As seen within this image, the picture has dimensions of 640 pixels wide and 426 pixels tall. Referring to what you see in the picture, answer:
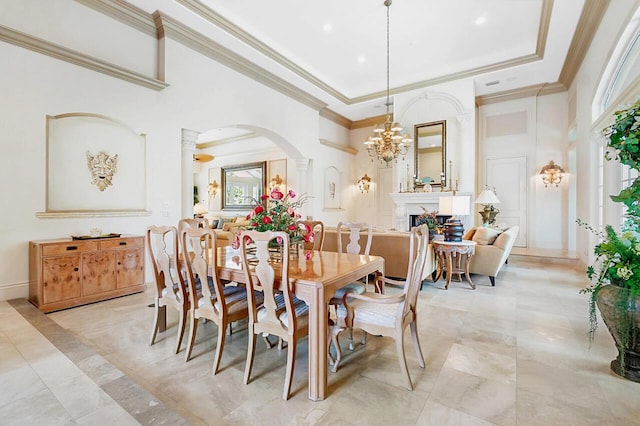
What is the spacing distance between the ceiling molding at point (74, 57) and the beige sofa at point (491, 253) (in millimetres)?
5313

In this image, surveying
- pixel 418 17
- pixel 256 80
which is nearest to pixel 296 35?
pixel 256 80

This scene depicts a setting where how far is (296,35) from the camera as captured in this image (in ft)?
17.0

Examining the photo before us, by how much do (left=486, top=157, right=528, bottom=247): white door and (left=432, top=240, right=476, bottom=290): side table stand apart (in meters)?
3.40

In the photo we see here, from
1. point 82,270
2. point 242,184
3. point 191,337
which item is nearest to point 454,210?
point 191,337

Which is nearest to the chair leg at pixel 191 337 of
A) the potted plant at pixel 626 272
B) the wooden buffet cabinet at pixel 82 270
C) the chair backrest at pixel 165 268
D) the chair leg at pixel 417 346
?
the chair backrest at pixel 165 268

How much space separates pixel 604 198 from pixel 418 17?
3800 millimetres

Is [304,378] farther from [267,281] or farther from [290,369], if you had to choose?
[267,281]

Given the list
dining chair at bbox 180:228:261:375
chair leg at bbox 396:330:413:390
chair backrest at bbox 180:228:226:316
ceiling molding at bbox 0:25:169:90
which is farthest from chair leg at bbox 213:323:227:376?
ceiling molding at bbox 0:25:169:90

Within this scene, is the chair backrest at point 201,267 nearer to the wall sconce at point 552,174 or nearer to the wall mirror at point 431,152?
the wall mirror at point 431,152

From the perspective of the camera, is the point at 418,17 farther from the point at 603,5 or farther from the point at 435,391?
the point at 435,391

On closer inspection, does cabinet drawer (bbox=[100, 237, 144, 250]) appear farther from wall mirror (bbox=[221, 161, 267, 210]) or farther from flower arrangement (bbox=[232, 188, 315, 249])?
wall mirror (bbox=[221, 161, 267, 210])

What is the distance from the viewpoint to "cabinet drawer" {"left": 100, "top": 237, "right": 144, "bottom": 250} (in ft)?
11.6

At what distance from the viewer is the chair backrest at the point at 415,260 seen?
1.93 metres

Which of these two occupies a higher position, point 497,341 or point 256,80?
point 256,80
